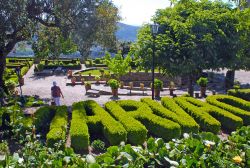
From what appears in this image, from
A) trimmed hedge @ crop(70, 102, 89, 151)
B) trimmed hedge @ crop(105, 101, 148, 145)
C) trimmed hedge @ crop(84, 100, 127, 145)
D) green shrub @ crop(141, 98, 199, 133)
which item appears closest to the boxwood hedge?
green shrub @ crop(141, 98, 199, 133)

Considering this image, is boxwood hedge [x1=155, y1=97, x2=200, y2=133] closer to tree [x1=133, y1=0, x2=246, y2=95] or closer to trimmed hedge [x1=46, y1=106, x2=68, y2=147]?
trimmed hedge [x1=46, y1=106, x2=68, y2=147]

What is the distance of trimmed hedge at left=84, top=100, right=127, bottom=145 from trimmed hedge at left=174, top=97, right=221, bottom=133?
362 cm

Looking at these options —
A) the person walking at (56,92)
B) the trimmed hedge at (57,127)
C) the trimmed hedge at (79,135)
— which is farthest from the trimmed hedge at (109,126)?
the person walking at (56,92)

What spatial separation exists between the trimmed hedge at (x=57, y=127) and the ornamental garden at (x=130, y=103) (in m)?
0.04

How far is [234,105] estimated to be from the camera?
17531mm

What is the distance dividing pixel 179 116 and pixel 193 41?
926 cm

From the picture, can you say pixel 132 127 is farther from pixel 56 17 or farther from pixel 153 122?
pixel 56 17

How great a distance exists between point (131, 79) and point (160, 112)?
2291 cm

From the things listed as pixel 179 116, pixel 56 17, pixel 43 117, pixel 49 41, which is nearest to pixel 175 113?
pixel 179 116

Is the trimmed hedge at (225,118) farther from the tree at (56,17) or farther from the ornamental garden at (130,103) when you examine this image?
the tree at (56,17)

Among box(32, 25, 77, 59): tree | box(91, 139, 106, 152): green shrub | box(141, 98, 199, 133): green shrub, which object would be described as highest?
box(32, 25, 77, 59): tree

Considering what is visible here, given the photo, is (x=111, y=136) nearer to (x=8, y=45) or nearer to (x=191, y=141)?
(x=191, y=141)

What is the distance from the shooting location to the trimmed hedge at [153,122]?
13.0 m

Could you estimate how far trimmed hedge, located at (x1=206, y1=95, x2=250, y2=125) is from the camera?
1523 centimetres
